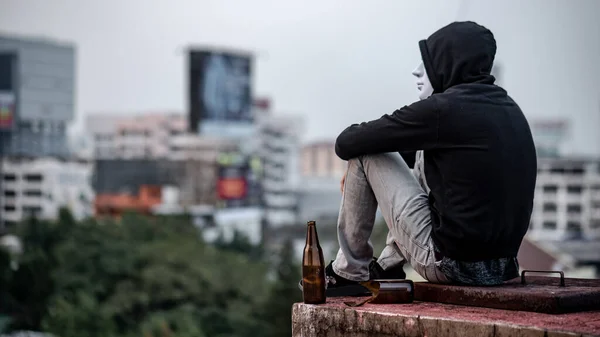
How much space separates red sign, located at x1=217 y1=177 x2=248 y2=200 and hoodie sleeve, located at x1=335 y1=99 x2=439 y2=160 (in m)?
62.9

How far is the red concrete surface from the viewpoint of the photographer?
1896 millimetres

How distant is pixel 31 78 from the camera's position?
7294 centimetres

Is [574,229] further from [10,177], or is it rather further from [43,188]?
[10,177]

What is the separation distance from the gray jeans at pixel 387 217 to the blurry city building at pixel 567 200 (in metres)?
61.0

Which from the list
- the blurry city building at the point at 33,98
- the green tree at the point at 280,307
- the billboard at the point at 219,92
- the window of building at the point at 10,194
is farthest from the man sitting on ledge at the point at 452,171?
the blurry city building at the point at 33,98

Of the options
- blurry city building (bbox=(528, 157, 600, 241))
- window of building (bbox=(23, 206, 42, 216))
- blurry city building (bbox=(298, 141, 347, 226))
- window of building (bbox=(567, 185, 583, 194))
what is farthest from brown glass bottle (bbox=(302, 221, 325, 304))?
blurry city building (bbox=(298, 141, 347, 226))

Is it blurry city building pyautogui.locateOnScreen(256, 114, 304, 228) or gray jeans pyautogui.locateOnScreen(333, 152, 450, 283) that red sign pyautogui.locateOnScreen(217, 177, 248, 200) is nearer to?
blurry city building pyautogui.locateOnScreen(256, 114, 304, 228)

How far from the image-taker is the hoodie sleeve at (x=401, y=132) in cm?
226

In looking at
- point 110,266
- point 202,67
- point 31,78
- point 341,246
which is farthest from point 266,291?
point 31,78

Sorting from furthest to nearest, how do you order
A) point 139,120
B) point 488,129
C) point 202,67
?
point 139,120 < point 202,67 < point 488,129

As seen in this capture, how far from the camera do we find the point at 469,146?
226 cm

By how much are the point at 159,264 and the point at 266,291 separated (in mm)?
4102

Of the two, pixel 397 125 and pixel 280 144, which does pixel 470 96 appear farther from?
pixel 280 144

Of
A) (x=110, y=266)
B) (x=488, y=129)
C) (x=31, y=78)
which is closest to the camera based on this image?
(x=488, y=129)
